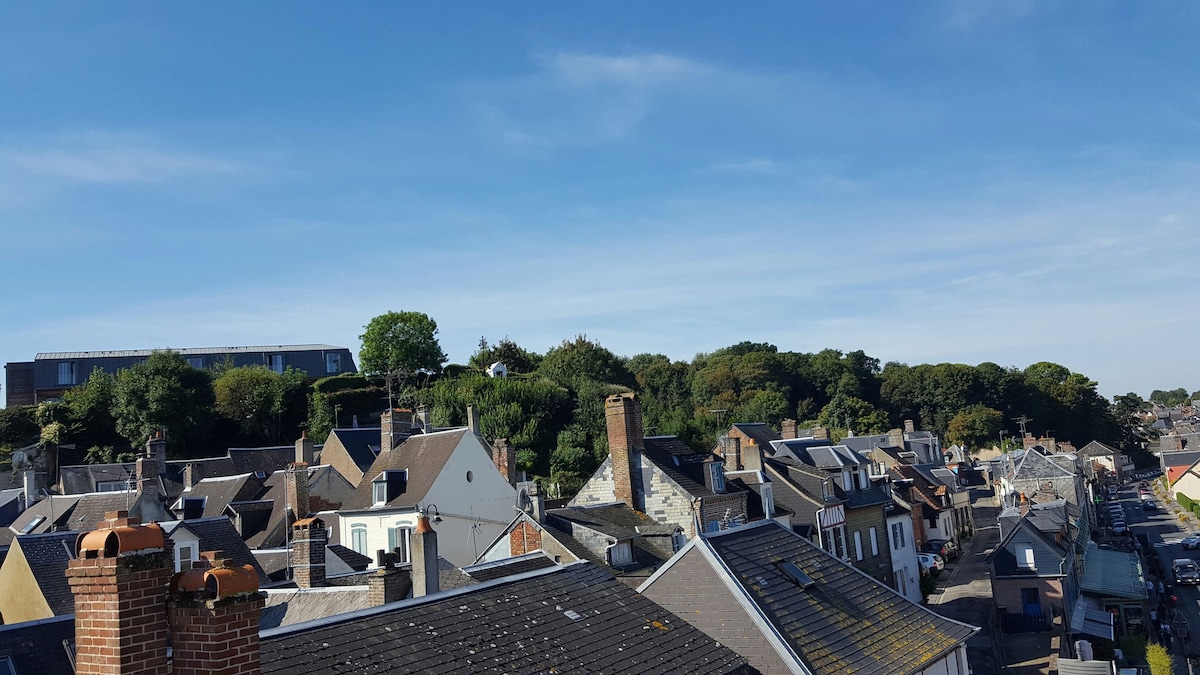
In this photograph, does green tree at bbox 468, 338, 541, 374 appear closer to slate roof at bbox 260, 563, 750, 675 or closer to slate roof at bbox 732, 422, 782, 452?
slate roof at bbox 732, 422, 782, 452

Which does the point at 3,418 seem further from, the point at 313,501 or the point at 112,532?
the point at 112,532

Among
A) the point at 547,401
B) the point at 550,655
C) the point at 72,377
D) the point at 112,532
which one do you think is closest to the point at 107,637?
the point at 112,532

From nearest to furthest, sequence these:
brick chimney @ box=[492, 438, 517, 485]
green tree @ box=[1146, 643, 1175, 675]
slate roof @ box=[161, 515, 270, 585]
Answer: green tree @ box=[1146, 643, 1175, 675] → slate roof @ box=[161, 515, 270, 585] → brick chimney @ box=[492, 438, 517, 485]

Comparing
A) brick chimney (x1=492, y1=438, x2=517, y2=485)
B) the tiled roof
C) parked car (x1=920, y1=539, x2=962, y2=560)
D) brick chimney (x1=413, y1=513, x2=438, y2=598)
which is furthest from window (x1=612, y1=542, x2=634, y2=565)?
parked car (x1=920, y1=539, x2=962, y2=560)

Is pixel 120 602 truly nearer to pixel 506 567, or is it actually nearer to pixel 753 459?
pixel 506 567

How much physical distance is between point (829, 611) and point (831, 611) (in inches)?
2.4

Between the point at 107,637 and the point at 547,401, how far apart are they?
54.2 m

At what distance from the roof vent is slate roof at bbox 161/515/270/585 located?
1544 cm

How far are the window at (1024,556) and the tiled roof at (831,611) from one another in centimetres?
1968

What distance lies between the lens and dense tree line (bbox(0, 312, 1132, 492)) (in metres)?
58.3

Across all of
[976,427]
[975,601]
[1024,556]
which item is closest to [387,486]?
[1024,556]

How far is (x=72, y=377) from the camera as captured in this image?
259 ft

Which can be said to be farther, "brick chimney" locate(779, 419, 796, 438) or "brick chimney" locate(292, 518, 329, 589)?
"brick chimney" locate(779, 419, 796, 438)

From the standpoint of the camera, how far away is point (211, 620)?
255 inches
